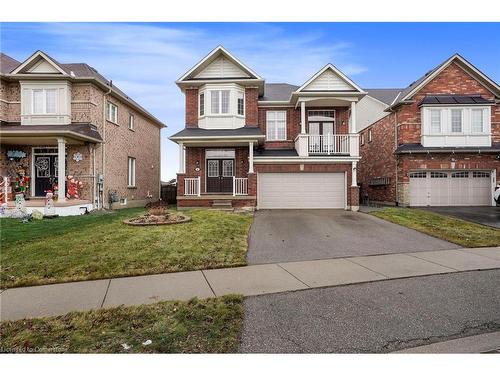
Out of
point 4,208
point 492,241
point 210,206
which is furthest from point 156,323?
point 4,208

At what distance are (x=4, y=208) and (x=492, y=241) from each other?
18.4 metres

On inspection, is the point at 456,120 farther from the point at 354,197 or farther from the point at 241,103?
the point at 241,103

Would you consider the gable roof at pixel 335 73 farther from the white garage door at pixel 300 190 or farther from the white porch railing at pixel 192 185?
the white porch railing at pixel 192 185

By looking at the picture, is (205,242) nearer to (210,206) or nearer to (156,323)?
(156,323)

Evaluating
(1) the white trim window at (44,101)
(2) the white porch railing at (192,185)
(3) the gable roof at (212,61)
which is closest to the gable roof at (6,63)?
(1) the white trim window at (44,101)

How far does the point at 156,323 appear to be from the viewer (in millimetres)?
3984

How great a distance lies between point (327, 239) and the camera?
372 inches

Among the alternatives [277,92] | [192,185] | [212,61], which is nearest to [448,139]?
[277,92]

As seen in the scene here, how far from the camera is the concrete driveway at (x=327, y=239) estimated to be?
790 cm

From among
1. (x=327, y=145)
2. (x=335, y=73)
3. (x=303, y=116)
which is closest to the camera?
(x=303, y=116)

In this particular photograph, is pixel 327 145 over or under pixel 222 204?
over

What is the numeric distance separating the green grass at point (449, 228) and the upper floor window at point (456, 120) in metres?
7.10

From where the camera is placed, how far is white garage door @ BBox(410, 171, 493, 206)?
1827 cm

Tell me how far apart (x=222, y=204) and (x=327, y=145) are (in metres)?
6.85
